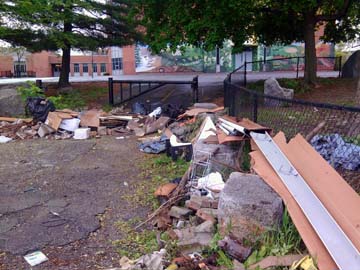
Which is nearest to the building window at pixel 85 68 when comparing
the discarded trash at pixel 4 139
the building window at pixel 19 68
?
the building window at pixel 19 68

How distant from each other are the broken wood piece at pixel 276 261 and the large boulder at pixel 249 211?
37 cm

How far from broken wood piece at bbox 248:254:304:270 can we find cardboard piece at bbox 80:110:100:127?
8004mm

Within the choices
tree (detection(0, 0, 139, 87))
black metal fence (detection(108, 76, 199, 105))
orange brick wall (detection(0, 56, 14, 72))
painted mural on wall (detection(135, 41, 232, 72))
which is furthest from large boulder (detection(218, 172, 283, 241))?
orange brick wall (detection(0, 56, 14, 72))

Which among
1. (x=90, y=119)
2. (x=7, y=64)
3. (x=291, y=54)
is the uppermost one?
(x=291, y=54)

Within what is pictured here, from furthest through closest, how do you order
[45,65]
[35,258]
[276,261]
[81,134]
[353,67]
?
[45,65], [353,67], [81,134], [35,258], [276,261]

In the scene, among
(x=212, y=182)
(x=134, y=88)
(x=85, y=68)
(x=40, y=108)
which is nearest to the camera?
(x=212, y=182)

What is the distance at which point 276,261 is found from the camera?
2.80 metres

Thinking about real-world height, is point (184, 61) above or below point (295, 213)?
above

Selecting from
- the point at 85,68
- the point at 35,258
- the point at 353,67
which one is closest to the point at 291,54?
the point at 353,67

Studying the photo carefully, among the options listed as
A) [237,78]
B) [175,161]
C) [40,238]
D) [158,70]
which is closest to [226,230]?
[40,238]

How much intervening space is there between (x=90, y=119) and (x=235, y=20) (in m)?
6.27

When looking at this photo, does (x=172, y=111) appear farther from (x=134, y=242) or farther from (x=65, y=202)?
(x=134, y=242)

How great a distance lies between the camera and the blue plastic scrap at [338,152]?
4.15 metres

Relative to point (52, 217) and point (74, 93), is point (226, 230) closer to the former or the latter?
point (52, 217)
